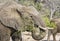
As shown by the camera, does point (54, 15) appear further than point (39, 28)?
Yes

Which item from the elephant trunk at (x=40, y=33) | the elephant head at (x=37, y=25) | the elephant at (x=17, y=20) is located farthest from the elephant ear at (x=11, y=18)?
the elephant trunk at (x=40, y=33)

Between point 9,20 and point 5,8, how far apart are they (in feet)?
0.90

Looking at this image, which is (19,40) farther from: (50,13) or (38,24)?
(50,13)

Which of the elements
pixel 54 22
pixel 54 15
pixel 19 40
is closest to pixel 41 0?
pixel 54 15

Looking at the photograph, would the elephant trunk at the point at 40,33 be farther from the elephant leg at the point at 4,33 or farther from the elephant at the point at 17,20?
the elephant leg at the point at 4,33

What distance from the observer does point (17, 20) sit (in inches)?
216

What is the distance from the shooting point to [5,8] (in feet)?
18.1

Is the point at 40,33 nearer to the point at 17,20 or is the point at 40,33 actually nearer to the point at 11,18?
the point at 17,20

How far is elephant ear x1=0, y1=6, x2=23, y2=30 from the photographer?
539 cm

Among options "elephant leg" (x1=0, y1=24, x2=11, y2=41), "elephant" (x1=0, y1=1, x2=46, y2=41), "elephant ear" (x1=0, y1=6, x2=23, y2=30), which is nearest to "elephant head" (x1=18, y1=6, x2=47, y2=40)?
"elephant" (x1=0, y1=1, x2=46, y2=41)

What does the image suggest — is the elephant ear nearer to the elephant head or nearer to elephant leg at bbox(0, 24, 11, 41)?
elephant leg at bbox(0, 24, 11, 41)

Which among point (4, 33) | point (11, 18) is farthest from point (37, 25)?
point (4, 33)

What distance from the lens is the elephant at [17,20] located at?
5384 millimetres

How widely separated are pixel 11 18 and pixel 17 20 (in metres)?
0.13
